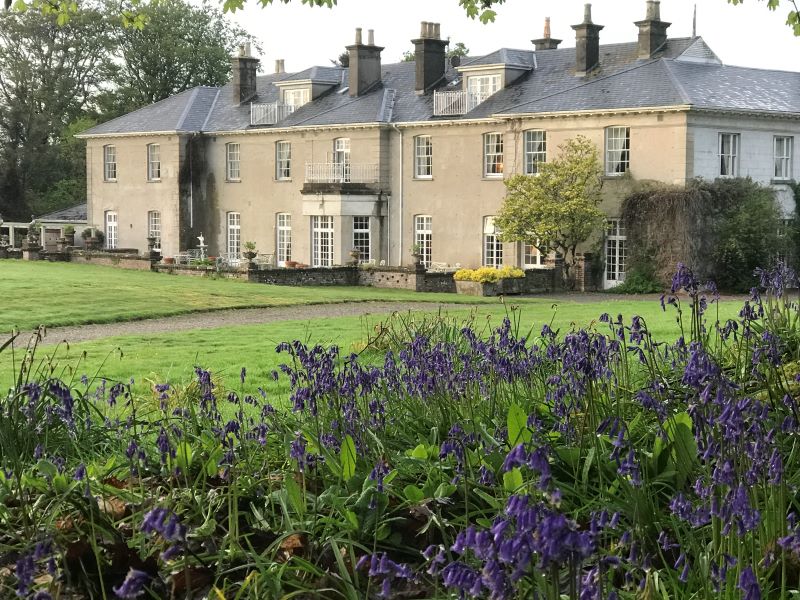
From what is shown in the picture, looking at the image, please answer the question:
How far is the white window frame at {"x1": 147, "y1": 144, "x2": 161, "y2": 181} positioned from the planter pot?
722 inches

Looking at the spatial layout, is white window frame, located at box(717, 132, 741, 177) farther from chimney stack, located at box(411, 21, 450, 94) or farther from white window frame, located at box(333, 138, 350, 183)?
white window frame, located at box(333, 138, 350, 183)

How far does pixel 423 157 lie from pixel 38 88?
3036 cm

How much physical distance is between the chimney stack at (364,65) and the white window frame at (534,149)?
825 centimetres

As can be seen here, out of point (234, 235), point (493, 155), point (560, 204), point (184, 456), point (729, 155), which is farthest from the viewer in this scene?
point (234, 235)

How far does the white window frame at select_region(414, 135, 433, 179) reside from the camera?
4128cm

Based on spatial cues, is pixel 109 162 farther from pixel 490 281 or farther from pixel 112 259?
pixel 490 281

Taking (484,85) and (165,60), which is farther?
(165,60)

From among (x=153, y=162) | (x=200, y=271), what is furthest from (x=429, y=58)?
(x=153, y=162)

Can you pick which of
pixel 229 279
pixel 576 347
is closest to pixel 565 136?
pixel 229 279

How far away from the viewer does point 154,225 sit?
4897cm

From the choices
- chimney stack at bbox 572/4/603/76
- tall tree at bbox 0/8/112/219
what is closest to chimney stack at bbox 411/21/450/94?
chimney stack at bbox 572/4/603/76

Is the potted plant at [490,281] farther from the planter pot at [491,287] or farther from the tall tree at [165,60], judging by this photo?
the tall tree at [165,60]

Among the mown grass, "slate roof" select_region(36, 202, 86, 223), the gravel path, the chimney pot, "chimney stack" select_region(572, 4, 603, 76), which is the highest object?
the chimney pot

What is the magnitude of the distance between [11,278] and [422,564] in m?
28.3
